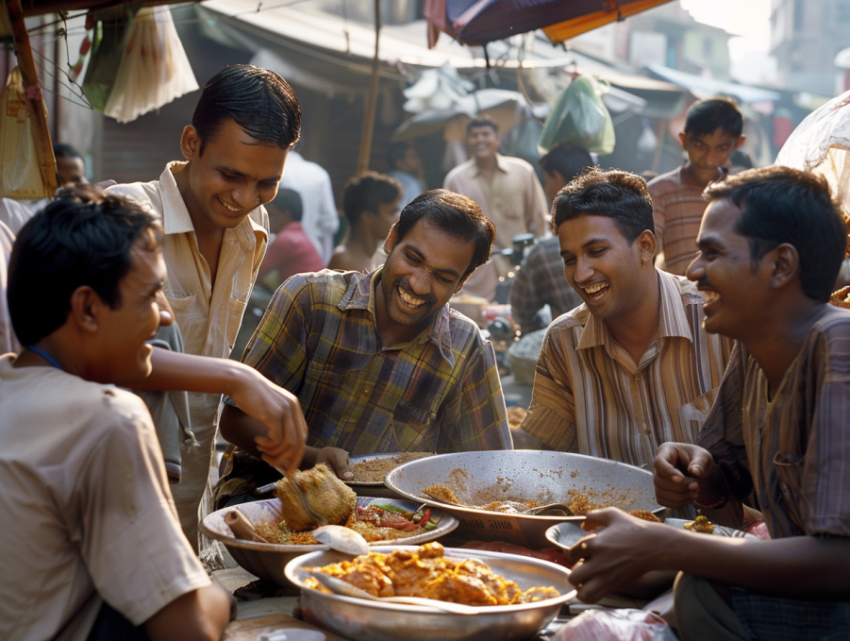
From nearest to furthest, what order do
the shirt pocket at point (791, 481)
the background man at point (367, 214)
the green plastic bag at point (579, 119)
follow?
the shirt pocket at point (791, 481)
the background man at point (367, 214)
the green plastic bag at point (579, 119)

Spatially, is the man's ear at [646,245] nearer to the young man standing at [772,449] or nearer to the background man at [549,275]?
the young man standing at [772,449]

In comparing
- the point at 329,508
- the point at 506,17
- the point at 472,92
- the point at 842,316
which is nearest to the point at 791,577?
the point at 842,316

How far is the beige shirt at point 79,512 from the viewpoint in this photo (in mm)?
1366

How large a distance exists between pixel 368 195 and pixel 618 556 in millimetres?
5262

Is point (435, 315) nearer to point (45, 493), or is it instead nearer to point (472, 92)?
point (45, 493)

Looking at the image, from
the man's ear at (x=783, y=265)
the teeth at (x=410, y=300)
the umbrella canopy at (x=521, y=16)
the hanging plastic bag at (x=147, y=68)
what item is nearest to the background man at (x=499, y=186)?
the umbrella canopy at (x=521, y=16)

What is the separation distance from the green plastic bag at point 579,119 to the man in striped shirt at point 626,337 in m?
5.16

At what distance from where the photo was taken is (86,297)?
148 centimetres

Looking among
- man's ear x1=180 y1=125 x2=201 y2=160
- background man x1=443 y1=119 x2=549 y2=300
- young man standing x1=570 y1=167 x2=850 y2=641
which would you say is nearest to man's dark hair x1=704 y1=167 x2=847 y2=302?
young man standing x1=570 y1=167 x2=850 y2=641

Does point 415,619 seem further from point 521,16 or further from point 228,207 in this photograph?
point 521,16

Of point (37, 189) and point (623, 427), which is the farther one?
point (37, 189)

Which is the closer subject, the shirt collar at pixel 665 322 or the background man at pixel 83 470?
the background man at pixel 83 470

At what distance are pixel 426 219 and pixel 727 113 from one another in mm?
3130

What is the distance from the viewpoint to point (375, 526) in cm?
210
